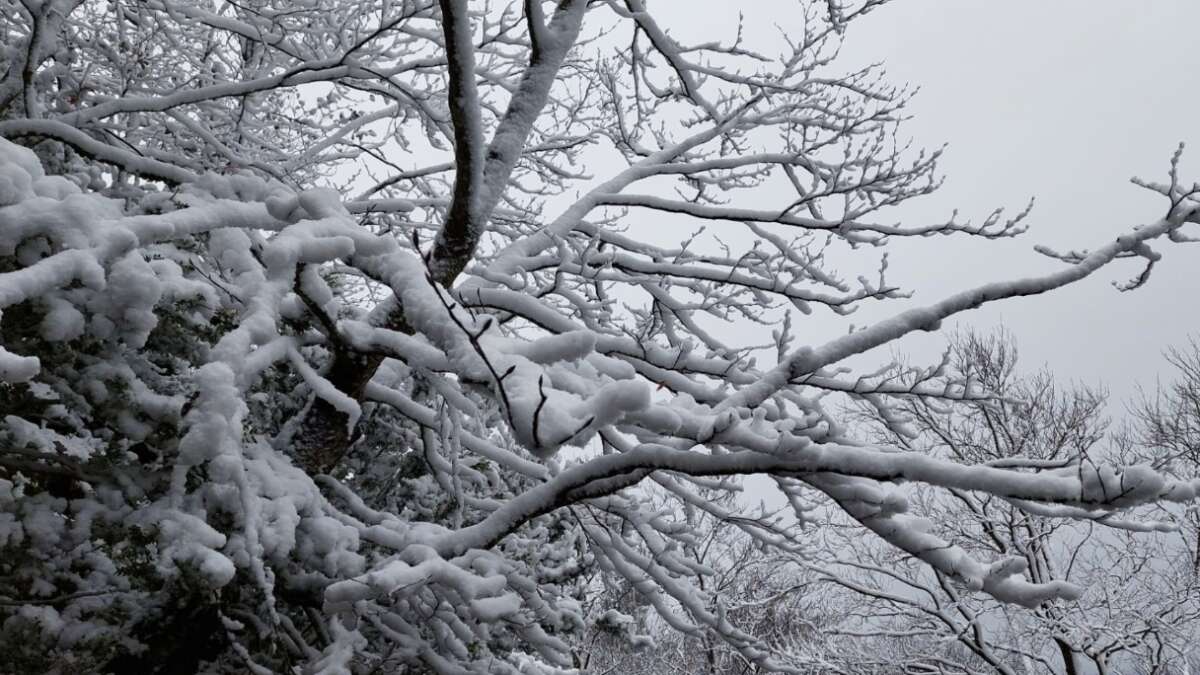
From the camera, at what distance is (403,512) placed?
12.9ft

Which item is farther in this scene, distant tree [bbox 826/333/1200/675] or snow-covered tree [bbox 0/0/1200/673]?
distant tree [bbox 826/333/1200/675]

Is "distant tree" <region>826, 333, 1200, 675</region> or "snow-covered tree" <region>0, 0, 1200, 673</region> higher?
"distant tree" <region>826, 333, 1200, 675</region>

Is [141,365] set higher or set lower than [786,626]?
lower

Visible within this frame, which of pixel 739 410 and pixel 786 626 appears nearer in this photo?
pixel 739 410

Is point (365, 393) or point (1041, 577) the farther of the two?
point (1041, 577)

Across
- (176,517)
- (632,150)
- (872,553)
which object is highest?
(872,553)

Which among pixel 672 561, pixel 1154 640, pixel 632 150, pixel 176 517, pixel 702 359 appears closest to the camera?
pixel 176 517

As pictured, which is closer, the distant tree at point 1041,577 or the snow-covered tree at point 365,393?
the snow-covered tree at point 365,393

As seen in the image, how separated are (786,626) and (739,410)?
17267 millimetres

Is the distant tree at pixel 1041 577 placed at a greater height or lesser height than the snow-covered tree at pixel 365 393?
greater

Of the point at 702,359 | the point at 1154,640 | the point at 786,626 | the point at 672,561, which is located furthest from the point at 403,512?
the point at 786,626

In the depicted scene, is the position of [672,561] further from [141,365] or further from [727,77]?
[727,77]

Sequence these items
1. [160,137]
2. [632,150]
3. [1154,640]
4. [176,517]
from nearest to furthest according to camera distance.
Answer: [176,517] → [160,137] → [632,150] → [1154,640]

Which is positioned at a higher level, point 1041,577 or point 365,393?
point 1041,577
